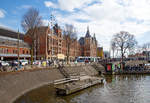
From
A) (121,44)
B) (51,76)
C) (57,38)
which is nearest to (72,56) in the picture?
(57,38)

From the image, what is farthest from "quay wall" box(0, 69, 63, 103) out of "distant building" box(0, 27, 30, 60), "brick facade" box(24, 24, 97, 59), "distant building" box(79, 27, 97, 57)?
"distant building" box(79, 27, 97, 57)

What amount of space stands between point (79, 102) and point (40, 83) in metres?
11.8

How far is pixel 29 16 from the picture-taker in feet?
109

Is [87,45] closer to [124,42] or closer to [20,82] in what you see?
[124,42]

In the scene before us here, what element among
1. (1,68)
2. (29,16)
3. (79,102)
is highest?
(29,16)

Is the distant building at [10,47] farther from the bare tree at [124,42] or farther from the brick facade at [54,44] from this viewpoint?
the bare tree at [124,42]

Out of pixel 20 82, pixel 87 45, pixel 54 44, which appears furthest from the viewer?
pixel 87 45

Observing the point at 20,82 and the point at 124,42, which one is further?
the point at 124,42

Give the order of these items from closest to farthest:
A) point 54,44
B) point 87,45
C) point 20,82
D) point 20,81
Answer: point 20,82
point 20,81
point 54,44
point 87,45

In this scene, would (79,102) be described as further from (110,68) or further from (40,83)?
(110,68)

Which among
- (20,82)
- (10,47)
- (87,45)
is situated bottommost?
(20,82)

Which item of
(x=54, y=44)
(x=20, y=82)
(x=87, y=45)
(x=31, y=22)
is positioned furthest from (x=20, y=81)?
(x=87, y=45)

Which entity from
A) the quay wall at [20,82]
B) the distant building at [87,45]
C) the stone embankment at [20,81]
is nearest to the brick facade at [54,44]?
the distant building at [87,45]

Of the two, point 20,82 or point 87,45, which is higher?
point 87,45
